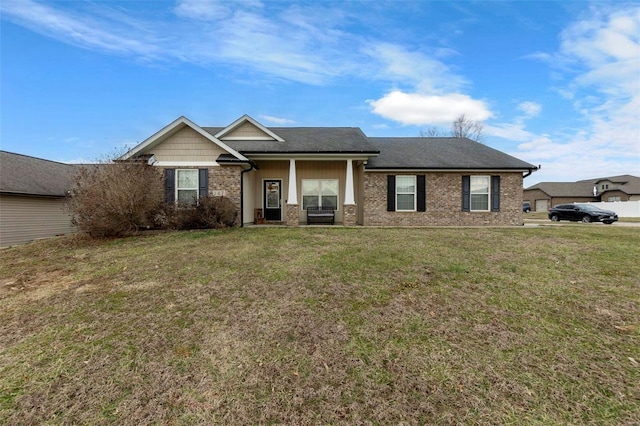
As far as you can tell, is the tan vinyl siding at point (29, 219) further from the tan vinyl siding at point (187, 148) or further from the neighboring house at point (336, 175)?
the neighboring house at point (336, 175)

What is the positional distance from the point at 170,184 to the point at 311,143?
6.74 metres

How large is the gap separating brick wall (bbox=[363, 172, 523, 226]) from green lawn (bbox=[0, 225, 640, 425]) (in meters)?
7.75

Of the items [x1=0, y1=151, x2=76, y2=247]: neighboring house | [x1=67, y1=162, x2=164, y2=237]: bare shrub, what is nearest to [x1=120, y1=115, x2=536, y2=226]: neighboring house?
[x1=67, y1=162, x2=164, y2=237]: bare shrub

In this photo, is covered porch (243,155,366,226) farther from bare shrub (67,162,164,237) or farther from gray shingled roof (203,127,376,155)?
bare shrub (67,162,164,237)

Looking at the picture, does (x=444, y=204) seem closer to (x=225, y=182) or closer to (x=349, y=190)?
(x=349, y=190)

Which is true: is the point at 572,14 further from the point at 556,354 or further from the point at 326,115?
the point at 326,115

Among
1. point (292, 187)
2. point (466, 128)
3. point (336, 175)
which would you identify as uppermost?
point (466, 128)

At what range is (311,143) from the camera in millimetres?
14570

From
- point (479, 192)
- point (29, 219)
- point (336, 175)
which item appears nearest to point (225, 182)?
point (336, 175)

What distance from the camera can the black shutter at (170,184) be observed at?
12.7m

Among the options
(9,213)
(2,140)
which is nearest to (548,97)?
(9,213)

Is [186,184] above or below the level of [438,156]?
below

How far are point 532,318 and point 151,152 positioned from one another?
14.1m

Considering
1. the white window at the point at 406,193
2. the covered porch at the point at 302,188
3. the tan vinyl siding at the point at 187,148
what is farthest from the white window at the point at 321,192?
the tan vinyl siding at the point at 187,148
